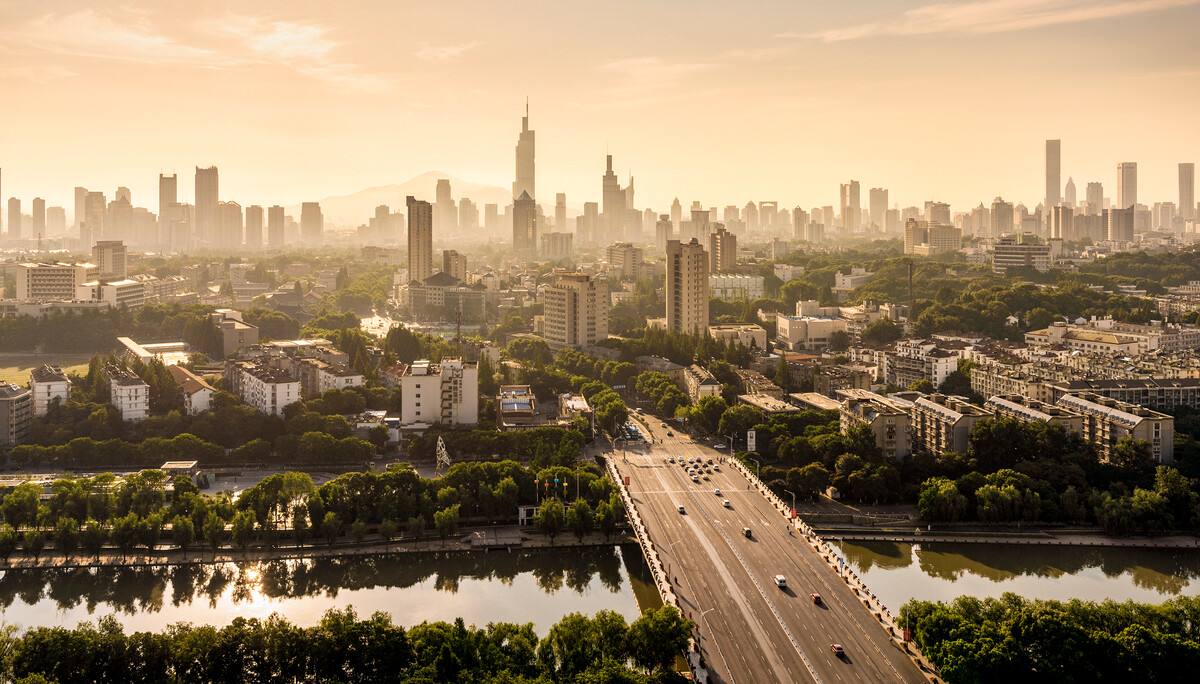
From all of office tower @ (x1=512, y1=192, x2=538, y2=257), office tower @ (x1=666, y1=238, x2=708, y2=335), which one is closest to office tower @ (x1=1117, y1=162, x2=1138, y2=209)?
office tower @ (x1=512, y1=192, x2=538, y2=257)

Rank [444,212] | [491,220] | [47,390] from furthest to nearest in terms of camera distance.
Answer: [491,220]
[444,212]
[47,390]

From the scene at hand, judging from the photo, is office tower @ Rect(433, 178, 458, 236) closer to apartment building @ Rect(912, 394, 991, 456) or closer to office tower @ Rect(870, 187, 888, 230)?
office tower @ Rect(870, 187, 888, 230)

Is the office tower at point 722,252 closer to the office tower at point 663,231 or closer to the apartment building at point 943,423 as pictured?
the office tower at point 663,231

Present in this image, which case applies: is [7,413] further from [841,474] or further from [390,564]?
[841,474]

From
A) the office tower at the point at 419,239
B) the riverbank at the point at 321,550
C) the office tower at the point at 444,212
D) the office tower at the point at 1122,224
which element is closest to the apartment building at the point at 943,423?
the riverbank at the point at 321,550

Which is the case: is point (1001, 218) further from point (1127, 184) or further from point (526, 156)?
point (526, 156)

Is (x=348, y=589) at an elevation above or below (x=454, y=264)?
below

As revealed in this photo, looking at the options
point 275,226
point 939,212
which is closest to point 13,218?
point 275,226
